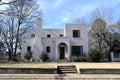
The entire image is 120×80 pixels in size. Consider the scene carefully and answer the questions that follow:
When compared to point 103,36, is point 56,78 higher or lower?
lower

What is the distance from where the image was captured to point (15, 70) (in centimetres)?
1727

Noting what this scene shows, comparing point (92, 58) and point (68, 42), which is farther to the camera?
point (68, 42)

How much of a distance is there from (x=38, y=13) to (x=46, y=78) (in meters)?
33.7

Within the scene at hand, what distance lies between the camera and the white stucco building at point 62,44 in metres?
39.9

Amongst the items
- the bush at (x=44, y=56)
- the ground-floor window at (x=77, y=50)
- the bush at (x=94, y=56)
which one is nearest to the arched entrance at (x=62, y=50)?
the ground-floor window at (x=77, y=50)

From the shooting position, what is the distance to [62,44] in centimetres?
4078

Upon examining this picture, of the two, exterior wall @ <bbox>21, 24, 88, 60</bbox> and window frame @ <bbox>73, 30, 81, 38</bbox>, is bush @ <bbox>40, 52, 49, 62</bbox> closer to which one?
exterior wall @ <bbox>21, 24, 88, 60</bbox>

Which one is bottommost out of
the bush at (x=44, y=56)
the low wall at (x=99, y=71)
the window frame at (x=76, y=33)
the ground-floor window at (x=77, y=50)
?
the low wall at (x=99, y=71)

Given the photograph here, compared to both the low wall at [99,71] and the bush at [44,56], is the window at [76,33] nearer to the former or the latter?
the bush at [44,56]

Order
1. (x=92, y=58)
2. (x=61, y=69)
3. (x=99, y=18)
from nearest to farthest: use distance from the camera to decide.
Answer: (x=61, y=69) → (x=92, y=58) → (x=99, y=18)

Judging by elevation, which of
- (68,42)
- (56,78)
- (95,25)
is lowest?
(56,78)

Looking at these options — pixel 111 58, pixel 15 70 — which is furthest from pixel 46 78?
pixel 111 58

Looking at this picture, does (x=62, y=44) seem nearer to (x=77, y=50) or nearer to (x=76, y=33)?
(x=77, y=50)

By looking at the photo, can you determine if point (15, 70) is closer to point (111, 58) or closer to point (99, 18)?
point (111, 58)
